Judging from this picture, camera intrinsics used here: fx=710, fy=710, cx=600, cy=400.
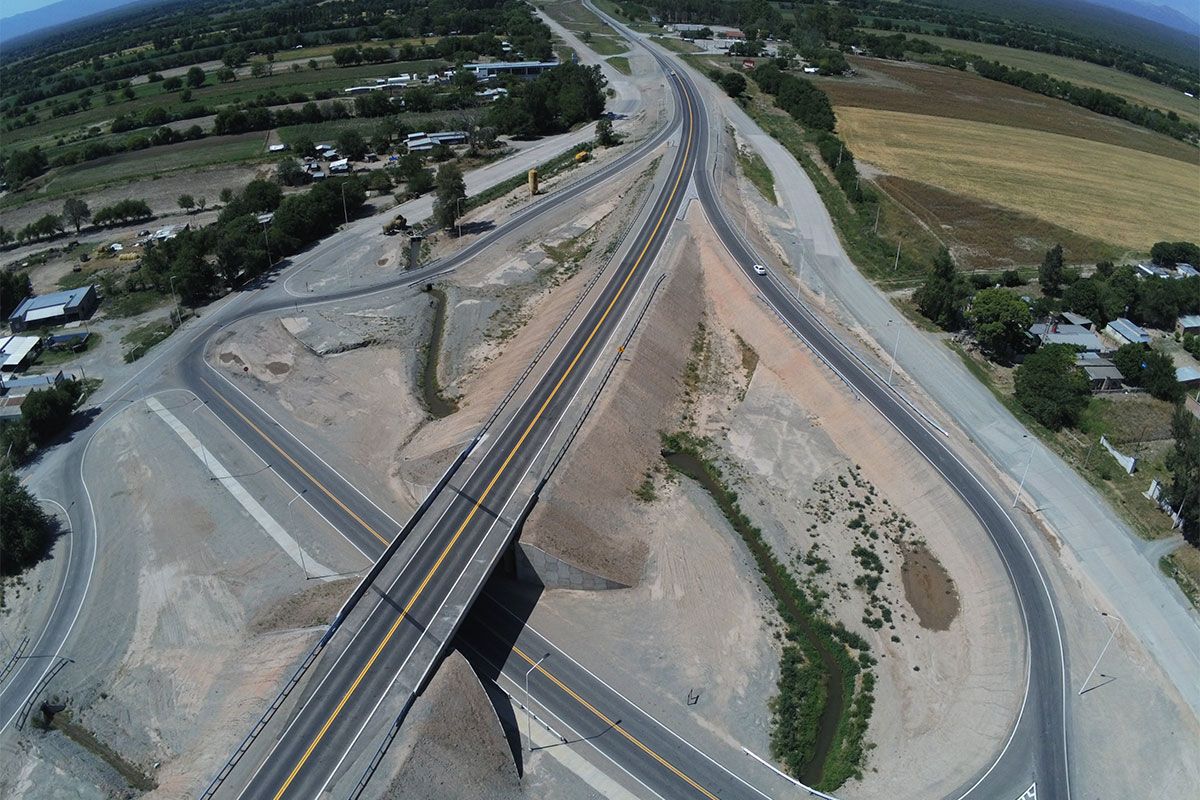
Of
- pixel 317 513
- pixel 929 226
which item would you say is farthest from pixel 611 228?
pixel 317 513

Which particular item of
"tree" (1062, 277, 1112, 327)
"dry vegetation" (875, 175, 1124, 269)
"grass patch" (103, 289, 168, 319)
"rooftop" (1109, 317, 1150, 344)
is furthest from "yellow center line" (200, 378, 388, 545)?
"dry vegetation" (875, 175, 1124, 269)

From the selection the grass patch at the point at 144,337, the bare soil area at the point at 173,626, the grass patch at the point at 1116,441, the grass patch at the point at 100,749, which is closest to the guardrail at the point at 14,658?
the bare soil area at the point at 173,626

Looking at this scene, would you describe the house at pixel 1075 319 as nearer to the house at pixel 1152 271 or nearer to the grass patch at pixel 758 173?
the house at pixel 1152 271

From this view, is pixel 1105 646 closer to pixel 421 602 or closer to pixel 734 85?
pixel 421 602

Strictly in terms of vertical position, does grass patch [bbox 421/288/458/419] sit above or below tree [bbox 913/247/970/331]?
below

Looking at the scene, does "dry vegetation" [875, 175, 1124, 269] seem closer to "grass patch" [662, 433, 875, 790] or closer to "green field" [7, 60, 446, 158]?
"grass patch" [662, 433, 875, 790]

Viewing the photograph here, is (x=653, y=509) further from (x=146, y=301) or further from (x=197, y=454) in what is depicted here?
(x=146, y=301)
